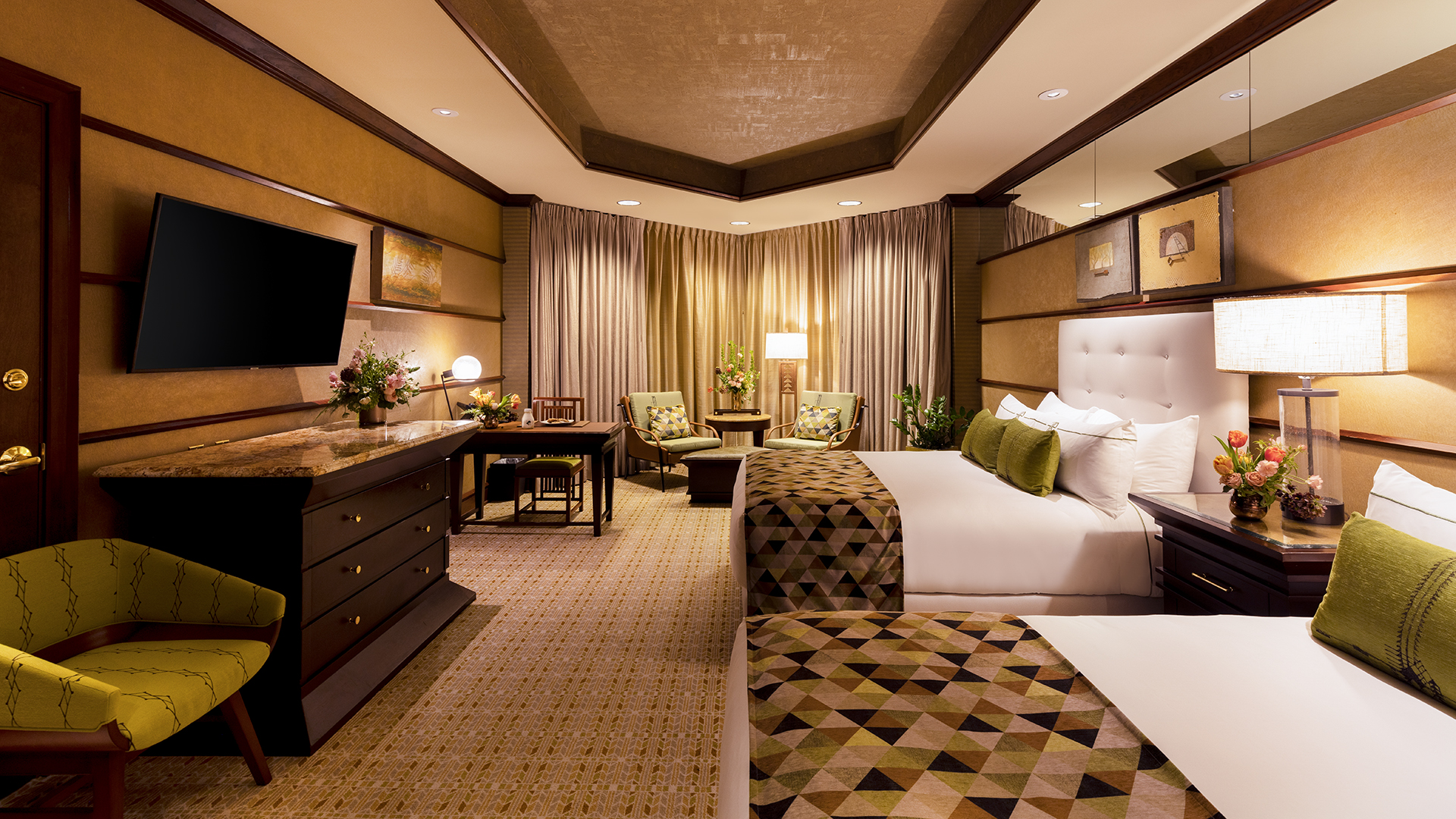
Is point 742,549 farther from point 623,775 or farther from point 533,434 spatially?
point 533,434

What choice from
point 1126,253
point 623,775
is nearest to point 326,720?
point 623,775

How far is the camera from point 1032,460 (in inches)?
123

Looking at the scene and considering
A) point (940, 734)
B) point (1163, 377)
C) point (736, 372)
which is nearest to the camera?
point (940, 734)

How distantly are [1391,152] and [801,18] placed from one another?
264 cm

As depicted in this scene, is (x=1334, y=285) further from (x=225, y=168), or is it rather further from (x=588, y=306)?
(x=588, y=306)

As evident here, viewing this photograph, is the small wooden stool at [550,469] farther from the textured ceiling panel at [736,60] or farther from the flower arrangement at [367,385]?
the textured ceiling panel at [736,60]

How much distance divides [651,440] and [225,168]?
4331mm

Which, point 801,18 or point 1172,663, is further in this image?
Answer: point 801,18

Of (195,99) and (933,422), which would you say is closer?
(195,99)

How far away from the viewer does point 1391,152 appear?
224 cm

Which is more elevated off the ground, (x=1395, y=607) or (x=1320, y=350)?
(x=1320, y=350)

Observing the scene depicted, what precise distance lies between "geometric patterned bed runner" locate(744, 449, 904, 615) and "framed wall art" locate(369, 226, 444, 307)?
2871 millimetres

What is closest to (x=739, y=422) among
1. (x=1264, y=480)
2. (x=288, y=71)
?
(x=288, y=71)

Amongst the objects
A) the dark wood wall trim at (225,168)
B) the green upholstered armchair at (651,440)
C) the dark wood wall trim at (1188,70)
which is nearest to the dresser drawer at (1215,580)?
the dark wood wall trim at (1188,70)
